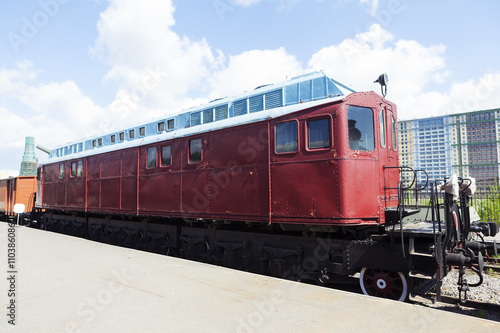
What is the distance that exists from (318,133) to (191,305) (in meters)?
3.77

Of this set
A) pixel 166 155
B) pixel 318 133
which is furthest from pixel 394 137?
pixel 166 155

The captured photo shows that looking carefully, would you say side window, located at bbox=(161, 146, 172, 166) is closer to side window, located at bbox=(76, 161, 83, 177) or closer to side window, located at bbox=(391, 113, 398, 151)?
side window, located at bbox=(391, 113, 398, 151)

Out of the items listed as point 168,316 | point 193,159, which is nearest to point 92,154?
point 193,159

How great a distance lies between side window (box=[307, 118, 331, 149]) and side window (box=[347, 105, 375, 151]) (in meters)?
0.40

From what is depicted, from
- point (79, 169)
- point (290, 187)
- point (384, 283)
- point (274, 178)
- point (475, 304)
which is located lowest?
point (475, 304)

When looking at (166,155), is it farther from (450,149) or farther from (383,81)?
(450,149)

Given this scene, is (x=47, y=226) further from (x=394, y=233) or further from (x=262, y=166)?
(x=394, y=233)

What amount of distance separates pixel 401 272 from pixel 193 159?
5.49 metres

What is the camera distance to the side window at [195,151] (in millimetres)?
8648

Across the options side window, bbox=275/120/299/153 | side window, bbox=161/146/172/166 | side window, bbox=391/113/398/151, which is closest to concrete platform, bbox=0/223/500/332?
side window, bbox=275/120/299/153

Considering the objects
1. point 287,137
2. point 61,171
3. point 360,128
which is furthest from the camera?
point 61,171

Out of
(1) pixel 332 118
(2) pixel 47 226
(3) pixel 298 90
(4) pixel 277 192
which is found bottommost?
(2) pixel 47 226

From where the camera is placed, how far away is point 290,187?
6676 millimetres

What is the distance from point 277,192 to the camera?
6.88 meters
